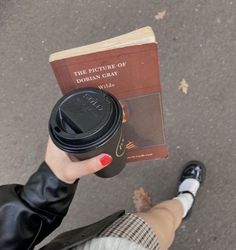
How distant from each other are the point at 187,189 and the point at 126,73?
2.87 feet

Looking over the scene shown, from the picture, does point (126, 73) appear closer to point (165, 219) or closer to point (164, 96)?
point (165, 219)

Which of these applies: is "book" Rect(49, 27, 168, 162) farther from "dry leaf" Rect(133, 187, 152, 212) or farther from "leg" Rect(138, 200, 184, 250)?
"dry leaf" Rect(133, 187, 152, 212)

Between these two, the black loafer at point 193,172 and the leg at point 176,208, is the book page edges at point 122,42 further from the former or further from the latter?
the black loafer at point 193,172

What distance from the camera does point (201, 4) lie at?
7.62 feet

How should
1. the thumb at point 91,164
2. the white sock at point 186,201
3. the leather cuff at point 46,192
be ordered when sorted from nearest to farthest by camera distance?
the thumb at point 91,164
the leather cuff at point 46,192
the white sock at point 186,201

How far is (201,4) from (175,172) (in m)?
0.91

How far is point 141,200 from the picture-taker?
214 cm

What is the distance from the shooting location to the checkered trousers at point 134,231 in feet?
4.51

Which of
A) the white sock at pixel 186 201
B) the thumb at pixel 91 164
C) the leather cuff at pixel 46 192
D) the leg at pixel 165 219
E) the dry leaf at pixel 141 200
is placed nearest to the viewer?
the thumb at pixel 91 164

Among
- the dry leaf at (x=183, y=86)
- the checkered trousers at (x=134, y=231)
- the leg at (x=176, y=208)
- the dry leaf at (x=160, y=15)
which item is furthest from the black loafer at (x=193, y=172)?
the dry leaf at (x=160, y=15)

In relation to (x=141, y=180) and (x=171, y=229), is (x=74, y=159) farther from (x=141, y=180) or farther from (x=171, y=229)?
(x=141, y=180)

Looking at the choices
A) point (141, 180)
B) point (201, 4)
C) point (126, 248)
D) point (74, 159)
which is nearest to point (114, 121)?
point (74, 159)

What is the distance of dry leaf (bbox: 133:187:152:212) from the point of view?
213 centimetres

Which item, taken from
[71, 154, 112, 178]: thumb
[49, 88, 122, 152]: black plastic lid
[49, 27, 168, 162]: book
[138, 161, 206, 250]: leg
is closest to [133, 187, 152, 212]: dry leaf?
[138, 161, 206, 250]: leg
